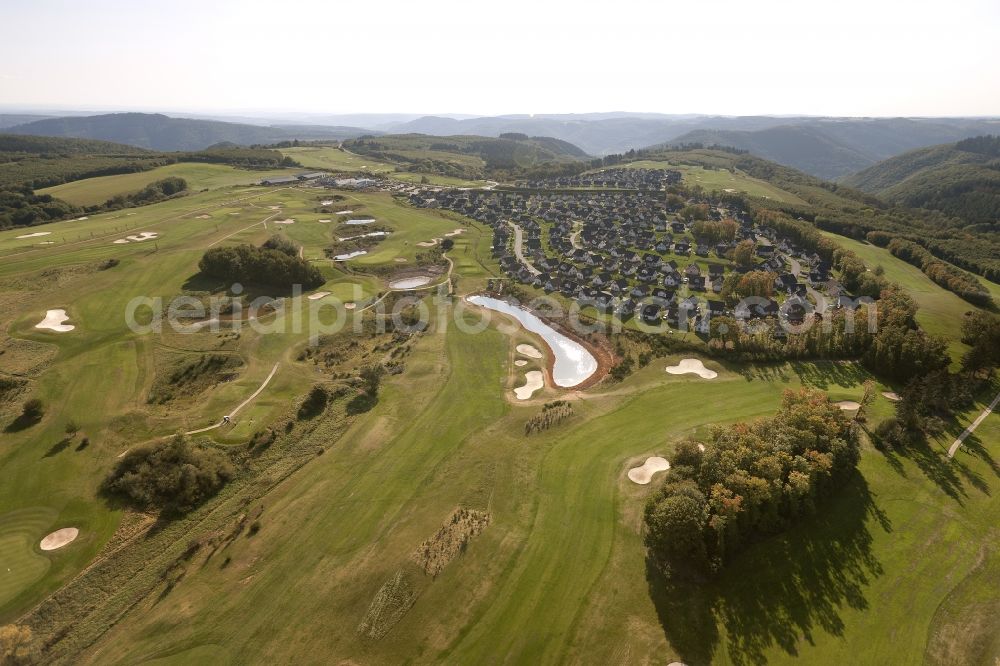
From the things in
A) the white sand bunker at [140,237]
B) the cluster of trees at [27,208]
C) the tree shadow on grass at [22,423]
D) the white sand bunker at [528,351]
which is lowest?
the tree shadow on grass at [22,423]

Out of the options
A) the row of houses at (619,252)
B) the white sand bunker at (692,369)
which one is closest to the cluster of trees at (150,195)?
the row of houses at (619,252)

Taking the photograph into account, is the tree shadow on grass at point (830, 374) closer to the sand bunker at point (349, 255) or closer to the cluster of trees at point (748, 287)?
the cluster of trees at point (748, 287)

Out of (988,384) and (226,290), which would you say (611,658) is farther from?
(226,290)

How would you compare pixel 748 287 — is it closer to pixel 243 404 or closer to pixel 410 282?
pixel 410 282

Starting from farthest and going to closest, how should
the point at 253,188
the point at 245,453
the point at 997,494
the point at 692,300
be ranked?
the point at 253,188
the point at 692,300
the point at 245,453
the point at 997,494

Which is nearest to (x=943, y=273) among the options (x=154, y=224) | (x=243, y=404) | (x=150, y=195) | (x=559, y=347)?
(x=559, y=347)

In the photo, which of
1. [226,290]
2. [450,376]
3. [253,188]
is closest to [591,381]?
[450,376]
